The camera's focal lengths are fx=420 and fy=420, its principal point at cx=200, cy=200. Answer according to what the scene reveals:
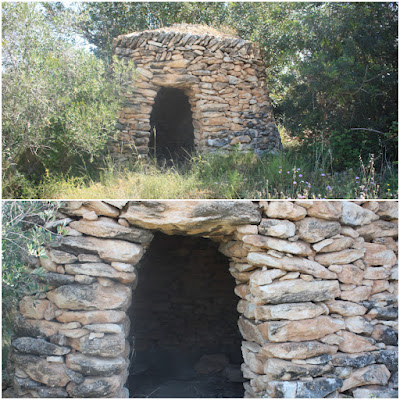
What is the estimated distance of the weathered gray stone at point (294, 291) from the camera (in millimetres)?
3842

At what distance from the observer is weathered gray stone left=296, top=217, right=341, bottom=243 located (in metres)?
3.96

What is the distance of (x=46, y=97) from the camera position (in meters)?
6.16

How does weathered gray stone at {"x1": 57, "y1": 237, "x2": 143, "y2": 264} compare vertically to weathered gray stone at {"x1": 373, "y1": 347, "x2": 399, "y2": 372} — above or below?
above

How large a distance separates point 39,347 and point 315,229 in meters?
2.77

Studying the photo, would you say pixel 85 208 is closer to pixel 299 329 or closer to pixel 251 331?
pixel 251 331

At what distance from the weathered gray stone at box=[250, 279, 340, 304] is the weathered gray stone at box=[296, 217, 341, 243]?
410 millimetres

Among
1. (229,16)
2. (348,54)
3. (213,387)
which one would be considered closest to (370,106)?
(348,54)

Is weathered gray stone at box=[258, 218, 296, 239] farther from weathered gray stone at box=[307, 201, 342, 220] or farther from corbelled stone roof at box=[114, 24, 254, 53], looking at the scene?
corbelled stone roof at box=[114, 24, 254, 53]

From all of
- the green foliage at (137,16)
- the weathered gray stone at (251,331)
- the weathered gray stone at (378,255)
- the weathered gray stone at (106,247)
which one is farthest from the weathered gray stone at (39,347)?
the green foliage at (137,16)

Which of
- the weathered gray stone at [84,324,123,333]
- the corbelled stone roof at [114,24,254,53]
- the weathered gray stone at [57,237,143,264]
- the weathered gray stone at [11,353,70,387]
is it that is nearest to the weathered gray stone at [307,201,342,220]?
the weathered gray stone at [57,237,143,264]

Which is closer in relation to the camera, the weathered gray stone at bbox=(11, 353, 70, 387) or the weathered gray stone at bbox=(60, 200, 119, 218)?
the weathered gray stone at bbox=(11, 353, 70, 387)

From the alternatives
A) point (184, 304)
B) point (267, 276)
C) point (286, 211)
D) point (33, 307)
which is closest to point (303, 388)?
point (267, 276)

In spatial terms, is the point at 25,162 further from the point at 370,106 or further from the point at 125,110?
the point at 370,106

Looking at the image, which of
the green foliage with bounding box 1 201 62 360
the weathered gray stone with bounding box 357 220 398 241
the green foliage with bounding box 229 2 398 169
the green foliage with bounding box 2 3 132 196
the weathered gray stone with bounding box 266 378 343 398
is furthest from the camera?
the green foliage with bounding box 229 2 398 169
